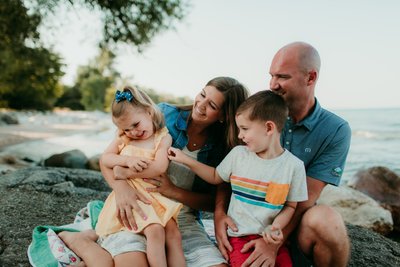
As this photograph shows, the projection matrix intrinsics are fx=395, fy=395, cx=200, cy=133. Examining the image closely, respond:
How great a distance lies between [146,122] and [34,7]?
21.8 feet

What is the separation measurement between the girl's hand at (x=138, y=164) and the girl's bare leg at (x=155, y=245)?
1.22ft

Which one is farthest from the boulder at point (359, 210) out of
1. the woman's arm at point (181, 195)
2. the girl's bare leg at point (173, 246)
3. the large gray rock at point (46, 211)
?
the girl's bare leg at point (173, 246)

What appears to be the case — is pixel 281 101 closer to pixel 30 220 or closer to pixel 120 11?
pixel 30 220

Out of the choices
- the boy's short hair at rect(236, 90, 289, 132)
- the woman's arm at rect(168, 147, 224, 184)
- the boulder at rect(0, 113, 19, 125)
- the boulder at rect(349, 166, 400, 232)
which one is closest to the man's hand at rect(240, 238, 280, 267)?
the woman's arm at rect(168, 147, 224, 184)

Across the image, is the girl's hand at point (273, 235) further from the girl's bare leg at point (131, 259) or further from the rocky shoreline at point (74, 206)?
the rocky shoreline at point (74, 206)

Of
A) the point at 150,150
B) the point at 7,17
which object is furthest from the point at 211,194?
the point at 7,17

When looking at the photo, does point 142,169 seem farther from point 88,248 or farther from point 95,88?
point 95,88

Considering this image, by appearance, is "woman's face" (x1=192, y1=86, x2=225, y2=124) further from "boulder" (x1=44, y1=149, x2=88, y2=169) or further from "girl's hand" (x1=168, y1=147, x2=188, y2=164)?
Answer: "boulder" (x1=44, y1=149, x2=88, y2=169)

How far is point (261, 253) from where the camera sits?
240cm

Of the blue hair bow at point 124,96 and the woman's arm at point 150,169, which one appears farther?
the blue hair bow at point 124,96

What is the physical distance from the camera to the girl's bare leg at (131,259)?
2327mm

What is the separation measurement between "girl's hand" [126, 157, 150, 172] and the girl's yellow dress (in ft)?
0.41

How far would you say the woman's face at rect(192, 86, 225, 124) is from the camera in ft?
9.38

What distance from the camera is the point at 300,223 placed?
8.66 ft
